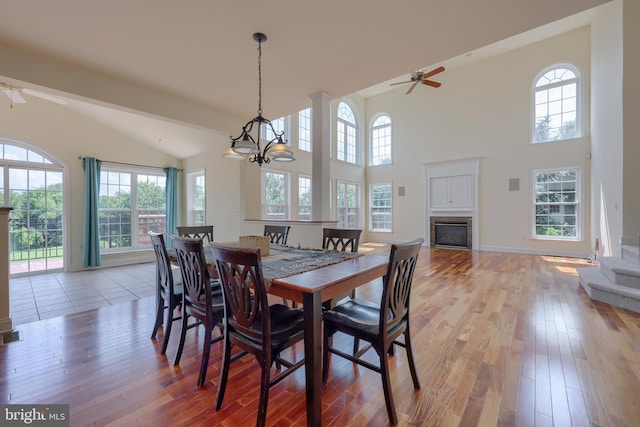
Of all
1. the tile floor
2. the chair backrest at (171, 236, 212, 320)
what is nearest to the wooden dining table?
the chair backrest at (171, 236, 212, 320)

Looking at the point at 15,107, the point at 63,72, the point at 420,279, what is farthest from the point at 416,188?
the point at 15,107

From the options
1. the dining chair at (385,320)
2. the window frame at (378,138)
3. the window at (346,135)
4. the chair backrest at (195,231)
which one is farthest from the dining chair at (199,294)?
the window frame at (378,138)

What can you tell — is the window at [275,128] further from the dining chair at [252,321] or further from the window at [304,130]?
the dining chair at [252,321]

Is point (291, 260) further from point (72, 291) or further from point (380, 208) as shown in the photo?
point (380, 208)

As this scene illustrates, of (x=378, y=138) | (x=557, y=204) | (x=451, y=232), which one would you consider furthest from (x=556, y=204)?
(x=378, y=138)

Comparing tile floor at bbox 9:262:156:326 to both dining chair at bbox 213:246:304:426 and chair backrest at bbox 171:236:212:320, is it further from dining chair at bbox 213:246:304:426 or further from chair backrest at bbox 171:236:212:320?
dining chair at bbox 213:246:304:426

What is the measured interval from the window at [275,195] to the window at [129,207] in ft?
7.96

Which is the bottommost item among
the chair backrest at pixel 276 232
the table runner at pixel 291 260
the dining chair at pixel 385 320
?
the dining chair at pixel 385 320

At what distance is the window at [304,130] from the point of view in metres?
7.12

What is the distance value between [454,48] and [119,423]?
3.94m

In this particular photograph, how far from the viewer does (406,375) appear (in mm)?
1864

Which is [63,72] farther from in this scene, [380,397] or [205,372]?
[380,397]

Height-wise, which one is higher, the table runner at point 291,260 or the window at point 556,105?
the window at point 556,105

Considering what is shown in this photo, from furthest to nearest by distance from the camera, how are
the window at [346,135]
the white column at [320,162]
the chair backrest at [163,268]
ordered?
the window at [346,135]
the white column at [320,162]
the chair backrest at [163,268]
